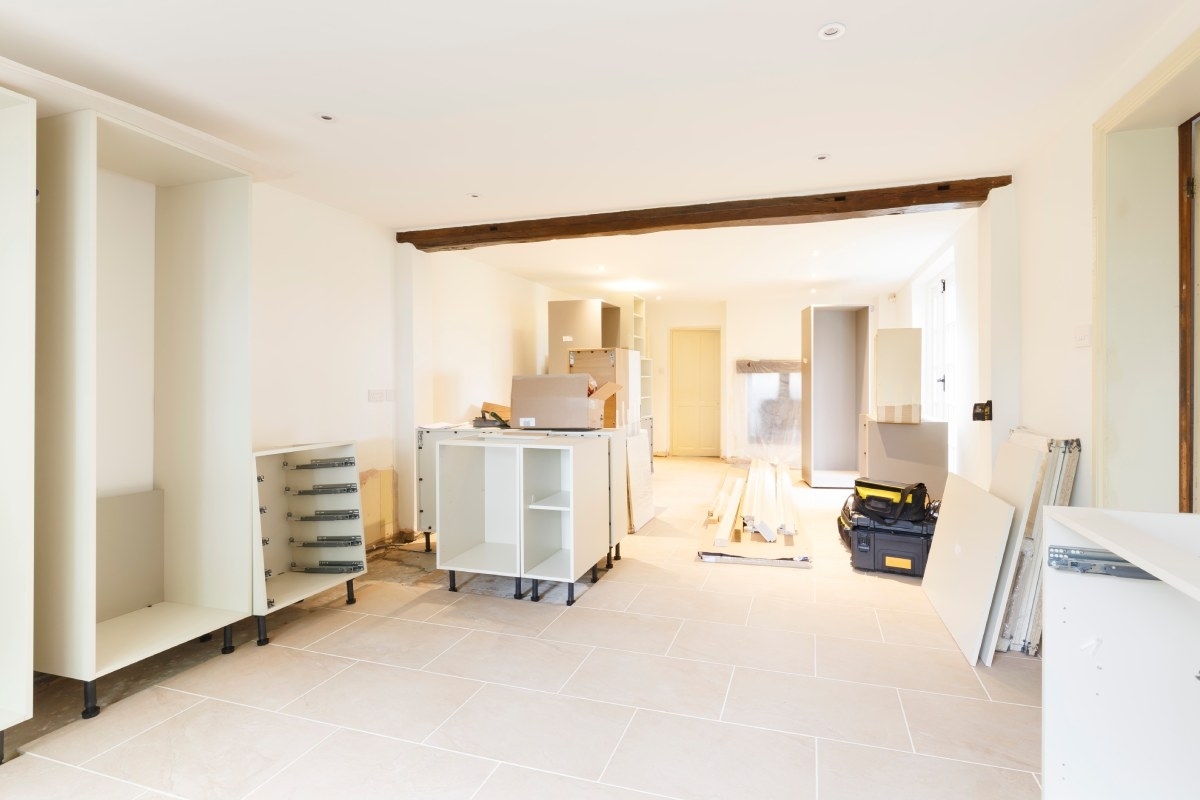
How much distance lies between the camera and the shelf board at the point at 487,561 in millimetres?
3449

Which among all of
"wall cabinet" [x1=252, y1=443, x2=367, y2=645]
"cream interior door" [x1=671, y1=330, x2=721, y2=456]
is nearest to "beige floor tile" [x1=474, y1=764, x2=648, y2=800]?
"wall cabinet" [x1=252, y1=443, x2=367, y2=645]

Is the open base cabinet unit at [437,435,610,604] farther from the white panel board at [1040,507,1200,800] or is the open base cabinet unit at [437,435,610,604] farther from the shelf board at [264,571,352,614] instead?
the white panel board at [1040,507,1200,800]

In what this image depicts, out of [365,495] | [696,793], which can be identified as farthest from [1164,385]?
[365,495]

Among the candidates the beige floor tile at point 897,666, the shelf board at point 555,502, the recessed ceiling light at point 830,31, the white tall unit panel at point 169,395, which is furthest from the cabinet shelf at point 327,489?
the recessed ceiling light at point 830,31

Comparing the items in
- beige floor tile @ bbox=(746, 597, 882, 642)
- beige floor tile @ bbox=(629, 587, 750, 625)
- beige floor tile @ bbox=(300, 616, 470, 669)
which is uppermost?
beige floor tile @ bbox=(629, 587, 750, 625)

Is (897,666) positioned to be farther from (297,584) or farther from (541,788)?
(297,584)

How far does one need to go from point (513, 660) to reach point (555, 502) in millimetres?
1036

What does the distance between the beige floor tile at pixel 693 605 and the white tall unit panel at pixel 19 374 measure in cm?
249

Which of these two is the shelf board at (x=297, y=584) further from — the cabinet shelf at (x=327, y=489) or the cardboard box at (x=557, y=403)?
the cardboard box at (x=557, y=403)

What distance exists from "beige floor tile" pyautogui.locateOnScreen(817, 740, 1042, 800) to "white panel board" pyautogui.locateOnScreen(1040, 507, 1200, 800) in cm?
38

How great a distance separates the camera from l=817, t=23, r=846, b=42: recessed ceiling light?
2.03 metres

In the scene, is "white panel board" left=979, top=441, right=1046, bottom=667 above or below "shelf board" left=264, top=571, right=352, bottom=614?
above

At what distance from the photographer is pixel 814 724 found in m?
2.19

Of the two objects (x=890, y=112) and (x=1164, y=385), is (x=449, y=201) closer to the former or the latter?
(x=890, y=112)
